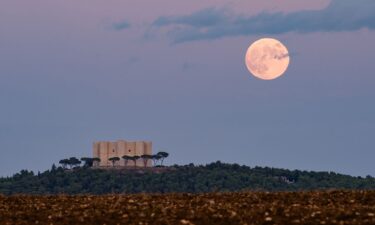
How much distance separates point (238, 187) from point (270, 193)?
6175 inches

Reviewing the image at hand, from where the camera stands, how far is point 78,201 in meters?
38.1

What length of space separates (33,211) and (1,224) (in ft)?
8.51

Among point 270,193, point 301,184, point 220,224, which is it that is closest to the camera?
point 220,224

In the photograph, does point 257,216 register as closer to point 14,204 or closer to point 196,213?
point 196,213

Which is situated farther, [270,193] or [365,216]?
[270,193]

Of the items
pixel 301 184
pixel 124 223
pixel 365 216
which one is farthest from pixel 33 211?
pixel 301 184

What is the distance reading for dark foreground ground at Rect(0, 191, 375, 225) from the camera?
31.9 metres

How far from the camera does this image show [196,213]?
3316cm

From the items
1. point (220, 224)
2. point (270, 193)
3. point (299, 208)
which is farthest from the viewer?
point (270, 193)

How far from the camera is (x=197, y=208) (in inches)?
1357

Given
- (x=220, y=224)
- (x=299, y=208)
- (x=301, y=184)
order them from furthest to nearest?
(x=301, y=184) → (x=299, y=208) → (x=220, y=224)

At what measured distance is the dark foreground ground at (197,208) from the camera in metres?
31.9

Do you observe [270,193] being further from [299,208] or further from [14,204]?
[14,204]

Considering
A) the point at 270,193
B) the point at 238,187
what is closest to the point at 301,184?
the point at 238,187
